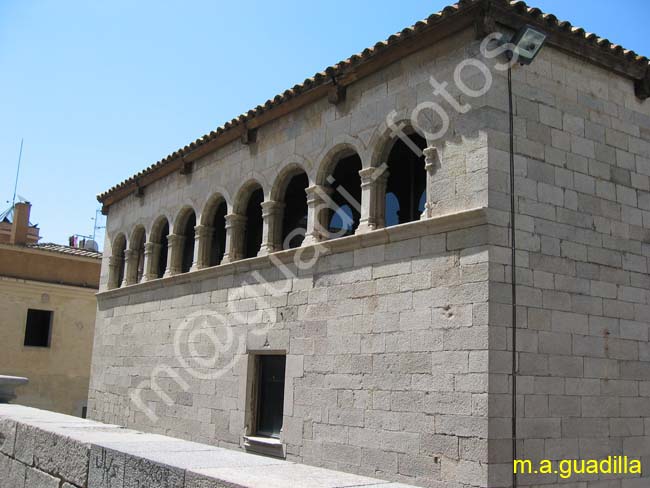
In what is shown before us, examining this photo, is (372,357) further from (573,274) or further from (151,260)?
(151,260)

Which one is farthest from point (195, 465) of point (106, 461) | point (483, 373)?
point (483, 373)

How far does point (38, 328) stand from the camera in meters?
21.4

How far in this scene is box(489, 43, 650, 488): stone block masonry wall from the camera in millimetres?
6637

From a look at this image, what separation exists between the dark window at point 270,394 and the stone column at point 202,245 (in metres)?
2.46

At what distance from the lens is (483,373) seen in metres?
6.48

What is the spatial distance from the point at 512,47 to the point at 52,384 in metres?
18.5

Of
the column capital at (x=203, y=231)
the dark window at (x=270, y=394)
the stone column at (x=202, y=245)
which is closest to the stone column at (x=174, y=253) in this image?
the stone column at (x=202, y=245)

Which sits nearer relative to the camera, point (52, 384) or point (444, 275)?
point (444, 275)

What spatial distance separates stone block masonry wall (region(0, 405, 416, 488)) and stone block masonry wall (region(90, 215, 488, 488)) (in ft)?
10.4

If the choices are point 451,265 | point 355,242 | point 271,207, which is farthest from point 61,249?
point 451,265

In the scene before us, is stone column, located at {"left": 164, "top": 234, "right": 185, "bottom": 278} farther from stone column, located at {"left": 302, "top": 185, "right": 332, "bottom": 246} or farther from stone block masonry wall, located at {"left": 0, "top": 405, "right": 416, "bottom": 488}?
stone block masonry wall, located at {"left": 0, "top": 405, "right": 416, "bottom": 488}

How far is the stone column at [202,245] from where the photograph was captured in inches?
456

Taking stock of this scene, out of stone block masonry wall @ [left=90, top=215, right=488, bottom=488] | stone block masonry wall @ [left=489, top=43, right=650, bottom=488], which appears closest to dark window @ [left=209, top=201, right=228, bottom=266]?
stone block masonry wall @ [left=90, top=215, right=488, bottom=488]

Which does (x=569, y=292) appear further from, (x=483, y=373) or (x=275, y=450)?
(x=275, y=450)
